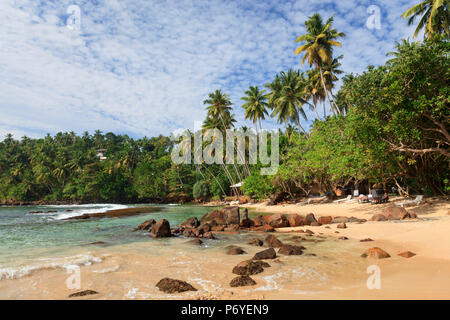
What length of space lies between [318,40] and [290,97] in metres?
8.96

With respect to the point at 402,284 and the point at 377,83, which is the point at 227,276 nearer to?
the point at 402,284

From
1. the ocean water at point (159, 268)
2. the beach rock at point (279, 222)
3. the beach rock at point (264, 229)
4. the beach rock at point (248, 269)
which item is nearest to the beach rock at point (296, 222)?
the beach rock at point (279, 222)

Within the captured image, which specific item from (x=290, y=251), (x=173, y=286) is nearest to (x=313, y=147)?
(x=290, y=251)

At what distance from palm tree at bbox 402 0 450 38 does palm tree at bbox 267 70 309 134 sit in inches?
575

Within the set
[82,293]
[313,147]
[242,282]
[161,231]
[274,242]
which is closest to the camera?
[82,293]

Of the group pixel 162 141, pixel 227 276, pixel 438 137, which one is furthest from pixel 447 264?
pixel 162 141

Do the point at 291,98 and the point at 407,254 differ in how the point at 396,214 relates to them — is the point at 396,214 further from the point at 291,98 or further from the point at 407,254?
the point at 291,98

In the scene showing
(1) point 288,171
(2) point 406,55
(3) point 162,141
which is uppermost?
(3) point 162,141

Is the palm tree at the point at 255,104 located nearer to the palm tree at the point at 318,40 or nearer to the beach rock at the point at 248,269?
the palm tree at the point at 318,40

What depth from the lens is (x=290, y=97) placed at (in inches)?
1449

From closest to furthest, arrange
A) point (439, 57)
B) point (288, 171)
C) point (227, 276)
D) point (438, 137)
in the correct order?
point (227, 276) → point (439, 57) → point (438, 137) → point (288, 171)

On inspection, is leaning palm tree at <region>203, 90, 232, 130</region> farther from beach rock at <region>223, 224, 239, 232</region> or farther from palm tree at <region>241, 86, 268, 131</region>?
beach rock at <region>223, 224, 239, 232</region>

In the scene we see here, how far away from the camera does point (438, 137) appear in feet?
43.0
